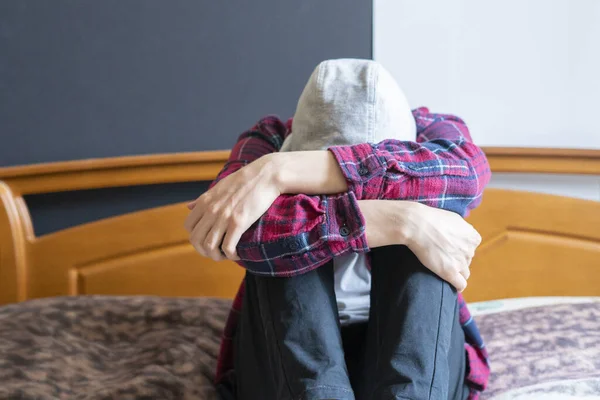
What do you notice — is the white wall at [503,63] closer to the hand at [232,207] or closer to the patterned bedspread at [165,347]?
the patterned bedspread at [165,347]

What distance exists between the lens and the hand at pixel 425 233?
919 mm

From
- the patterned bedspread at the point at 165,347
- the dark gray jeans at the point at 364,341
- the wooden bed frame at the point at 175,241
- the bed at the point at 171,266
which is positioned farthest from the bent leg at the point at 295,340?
the wooden bed frame at the point at 175,241

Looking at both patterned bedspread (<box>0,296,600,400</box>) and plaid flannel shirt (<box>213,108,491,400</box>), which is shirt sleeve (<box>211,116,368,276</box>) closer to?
plaid flannel shirt (<box>213,108,491,400</box>)

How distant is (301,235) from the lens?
0.93 metres

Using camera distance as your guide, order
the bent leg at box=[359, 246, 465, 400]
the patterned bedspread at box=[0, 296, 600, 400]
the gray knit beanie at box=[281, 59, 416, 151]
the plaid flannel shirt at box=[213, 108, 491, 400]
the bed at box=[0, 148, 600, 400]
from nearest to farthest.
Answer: the bent leg at box=[359, 246, 465, 400], the plaid flannel shirt at box=[213, 108, 491, 400], the gray knit beanie at box=[281, 59, 416, 151], the patterned bedspread at box=[0, 296, 600, 400], the bed at box=[0, 148, 600, 400]

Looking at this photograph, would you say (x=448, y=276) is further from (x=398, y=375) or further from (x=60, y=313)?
(x=60, y=313)

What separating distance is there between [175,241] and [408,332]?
1008mm

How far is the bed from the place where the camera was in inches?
56.3

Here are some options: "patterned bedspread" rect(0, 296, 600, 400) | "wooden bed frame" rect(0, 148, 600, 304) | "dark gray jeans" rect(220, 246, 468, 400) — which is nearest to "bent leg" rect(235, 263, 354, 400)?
"dark gray jeans" rect(220, 246, 468, 400)

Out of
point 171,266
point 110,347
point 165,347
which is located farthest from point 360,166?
point 171,266

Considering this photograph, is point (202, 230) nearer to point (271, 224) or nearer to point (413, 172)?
point (271, 224)

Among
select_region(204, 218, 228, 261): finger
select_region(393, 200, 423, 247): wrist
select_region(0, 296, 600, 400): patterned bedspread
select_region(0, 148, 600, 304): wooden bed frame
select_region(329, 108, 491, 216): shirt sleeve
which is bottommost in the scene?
select_region(0, 296, 600, 400): patterned bedspread

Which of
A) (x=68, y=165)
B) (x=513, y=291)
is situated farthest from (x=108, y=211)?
(x=513, y=291)

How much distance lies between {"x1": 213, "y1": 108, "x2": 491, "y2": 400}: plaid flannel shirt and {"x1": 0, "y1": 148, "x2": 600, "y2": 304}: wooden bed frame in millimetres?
611
